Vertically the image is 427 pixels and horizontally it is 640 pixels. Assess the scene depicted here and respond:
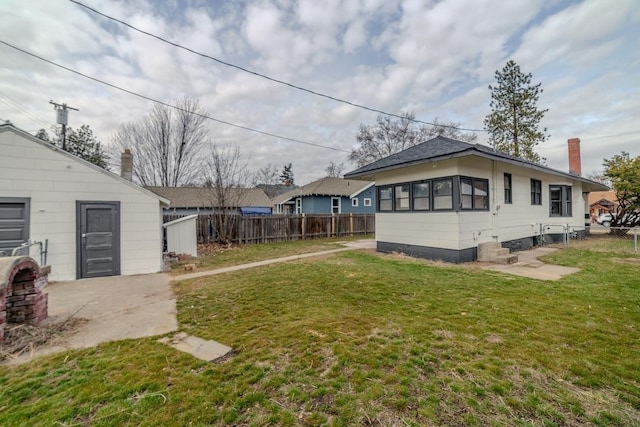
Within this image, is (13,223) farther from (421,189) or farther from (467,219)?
(467,219)

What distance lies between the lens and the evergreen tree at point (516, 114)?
1903cm

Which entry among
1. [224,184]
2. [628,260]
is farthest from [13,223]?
[628,260]

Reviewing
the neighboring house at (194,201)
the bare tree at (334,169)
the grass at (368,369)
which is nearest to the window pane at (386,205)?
the grass at (368,369)

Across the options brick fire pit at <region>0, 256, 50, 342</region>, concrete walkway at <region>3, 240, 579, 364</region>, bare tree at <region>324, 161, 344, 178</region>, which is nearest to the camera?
concrete walkway at <region>3, 240, 579, 364</region>

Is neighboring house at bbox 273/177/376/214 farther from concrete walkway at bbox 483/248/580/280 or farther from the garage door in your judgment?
the garage door

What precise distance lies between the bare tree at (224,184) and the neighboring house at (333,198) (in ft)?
26.3

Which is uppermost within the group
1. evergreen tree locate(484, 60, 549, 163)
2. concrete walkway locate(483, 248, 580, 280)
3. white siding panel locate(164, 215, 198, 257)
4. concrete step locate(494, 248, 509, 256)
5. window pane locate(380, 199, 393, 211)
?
evergreen tree locate(484, 60, 549, 163)

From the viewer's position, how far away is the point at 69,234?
6.70m

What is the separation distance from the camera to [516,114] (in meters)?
19.6

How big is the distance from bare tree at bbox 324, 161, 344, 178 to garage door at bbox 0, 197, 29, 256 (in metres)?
36.5

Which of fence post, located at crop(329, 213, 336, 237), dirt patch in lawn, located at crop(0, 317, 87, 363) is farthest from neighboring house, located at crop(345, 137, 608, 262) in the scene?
dirt patch in lawn, located at crop(0, 317, 87, 363)

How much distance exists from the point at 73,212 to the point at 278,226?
29.7ft

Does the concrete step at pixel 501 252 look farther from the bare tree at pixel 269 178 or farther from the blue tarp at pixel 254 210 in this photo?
the bare tree at pixel 269 178

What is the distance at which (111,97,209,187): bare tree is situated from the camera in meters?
22.2
